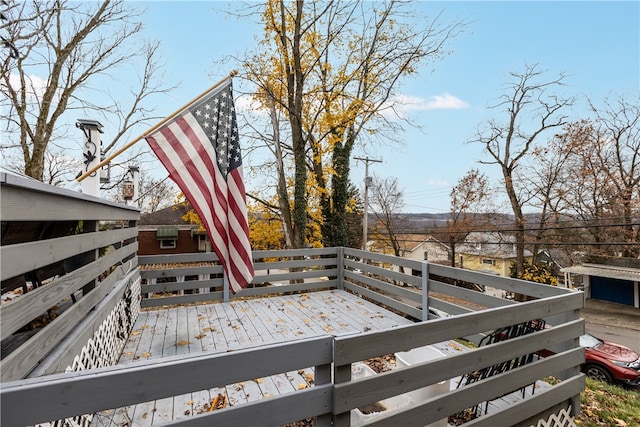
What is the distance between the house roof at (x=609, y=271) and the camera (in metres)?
17.0

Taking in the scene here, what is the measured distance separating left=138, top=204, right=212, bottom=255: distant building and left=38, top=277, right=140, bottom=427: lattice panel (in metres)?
16.2

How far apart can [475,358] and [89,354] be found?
287 cm

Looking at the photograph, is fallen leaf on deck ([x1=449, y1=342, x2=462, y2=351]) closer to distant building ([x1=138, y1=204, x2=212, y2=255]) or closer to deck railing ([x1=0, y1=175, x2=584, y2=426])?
deck railing ([x1=0, y1=175, x2=584, y2=426])

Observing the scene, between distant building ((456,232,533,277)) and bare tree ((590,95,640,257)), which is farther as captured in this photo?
distant building ((456,232,533,277))

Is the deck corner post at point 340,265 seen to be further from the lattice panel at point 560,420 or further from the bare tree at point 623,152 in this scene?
the bare tree at point 623,152

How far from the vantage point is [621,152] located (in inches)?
686

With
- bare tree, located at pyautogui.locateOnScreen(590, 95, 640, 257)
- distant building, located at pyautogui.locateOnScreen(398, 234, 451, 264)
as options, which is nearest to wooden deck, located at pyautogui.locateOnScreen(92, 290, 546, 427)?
bare tree, located at pyautogui.locateOnScreen(590, 95, 640, 257)

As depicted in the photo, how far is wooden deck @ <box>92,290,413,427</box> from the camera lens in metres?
2.54

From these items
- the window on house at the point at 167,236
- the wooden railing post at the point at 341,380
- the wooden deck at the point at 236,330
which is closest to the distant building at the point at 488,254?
the window on house at the point at 167,236

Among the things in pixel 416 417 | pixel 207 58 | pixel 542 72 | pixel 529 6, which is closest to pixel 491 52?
pixel 529 6

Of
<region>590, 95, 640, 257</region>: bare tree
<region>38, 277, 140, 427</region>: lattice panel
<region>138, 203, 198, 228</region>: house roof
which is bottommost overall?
<region>38, 277, 140, 427</region>: lattice panel

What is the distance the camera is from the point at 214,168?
3.17m

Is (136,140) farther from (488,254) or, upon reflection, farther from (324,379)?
(488,254)

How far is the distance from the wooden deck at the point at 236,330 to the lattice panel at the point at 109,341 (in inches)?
6.9
